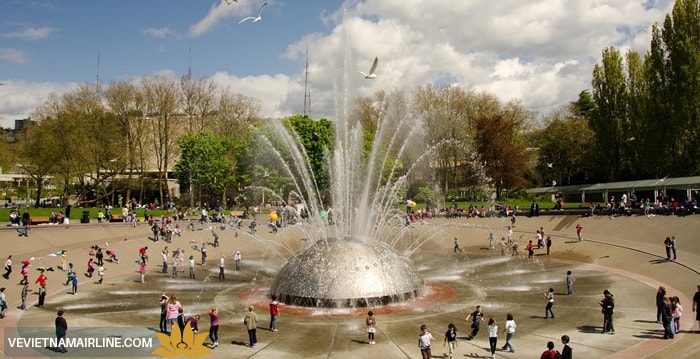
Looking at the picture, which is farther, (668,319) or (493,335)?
(668,319)

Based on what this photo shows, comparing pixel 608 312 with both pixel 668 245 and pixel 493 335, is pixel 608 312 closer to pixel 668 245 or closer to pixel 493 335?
pixel 493 335

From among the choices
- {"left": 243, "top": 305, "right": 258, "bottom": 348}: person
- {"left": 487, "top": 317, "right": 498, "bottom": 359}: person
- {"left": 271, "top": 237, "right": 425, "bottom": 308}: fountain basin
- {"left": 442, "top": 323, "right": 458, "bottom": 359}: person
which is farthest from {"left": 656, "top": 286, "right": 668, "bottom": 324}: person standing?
{"left": 243, "top": 305, "right": 258, "bottom": 348}: person

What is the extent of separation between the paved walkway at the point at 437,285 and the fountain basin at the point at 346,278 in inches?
29.7

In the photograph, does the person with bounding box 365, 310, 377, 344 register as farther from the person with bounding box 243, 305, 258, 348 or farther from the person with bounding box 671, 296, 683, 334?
the person with bounding box 671, 296, 683, 334

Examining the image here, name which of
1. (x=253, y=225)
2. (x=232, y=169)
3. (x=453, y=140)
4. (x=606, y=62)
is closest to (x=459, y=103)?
(x=453, y=140)

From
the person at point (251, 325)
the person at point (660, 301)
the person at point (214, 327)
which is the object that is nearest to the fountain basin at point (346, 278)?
the person at point (251, 325)

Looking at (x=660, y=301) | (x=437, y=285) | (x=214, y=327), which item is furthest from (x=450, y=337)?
(x=437, y=285)

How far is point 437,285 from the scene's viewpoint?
27.4m

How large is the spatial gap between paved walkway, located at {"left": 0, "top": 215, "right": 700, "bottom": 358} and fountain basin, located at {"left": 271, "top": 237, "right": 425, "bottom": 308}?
0.76 m

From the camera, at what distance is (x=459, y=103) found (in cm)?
8025

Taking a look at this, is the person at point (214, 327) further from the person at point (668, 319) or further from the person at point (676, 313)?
the person at point (676, 313)

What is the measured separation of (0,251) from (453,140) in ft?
188

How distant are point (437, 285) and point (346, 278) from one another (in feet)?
20.9

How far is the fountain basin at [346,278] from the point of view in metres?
22.8
